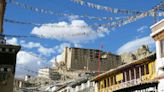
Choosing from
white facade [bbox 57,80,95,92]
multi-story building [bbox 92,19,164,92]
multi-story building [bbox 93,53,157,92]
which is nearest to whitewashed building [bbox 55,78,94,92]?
white facade [bbox 57,80,95,92]

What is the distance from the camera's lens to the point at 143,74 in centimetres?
3756

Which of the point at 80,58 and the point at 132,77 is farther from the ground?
the point at 80,58

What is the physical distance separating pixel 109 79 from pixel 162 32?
13.8 m

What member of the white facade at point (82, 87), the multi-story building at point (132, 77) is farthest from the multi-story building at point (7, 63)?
the white facade at point (82, 87)

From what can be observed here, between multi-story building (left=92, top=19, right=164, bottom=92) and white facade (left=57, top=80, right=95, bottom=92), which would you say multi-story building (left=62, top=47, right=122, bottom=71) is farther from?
multi-story building (left=92, top=19, right=164, bottom=92)

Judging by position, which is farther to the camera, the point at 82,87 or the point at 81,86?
the point at 81,86

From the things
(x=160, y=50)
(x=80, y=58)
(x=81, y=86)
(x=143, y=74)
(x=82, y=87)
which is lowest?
(x=82, y=87)

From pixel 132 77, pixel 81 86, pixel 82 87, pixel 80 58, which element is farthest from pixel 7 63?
pixel 80 58

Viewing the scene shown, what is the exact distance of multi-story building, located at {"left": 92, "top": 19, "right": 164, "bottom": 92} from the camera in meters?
33.9

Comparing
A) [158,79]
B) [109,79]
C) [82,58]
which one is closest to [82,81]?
[109,79]

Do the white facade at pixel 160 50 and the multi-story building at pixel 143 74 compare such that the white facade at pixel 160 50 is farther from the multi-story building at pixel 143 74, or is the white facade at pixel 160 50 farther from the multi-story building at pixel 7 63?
the multi-story building at pixel 7 63

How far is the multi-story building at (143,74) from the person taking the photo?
111 ft

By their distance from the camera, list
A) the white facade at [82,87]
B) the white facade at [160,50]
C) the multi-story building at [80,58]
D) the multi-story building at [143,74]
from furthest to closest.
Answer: the multi-story building at [80,58] < the white facade at [82,87] < the multi-story building at [143,74] < the white facade at [160,50]

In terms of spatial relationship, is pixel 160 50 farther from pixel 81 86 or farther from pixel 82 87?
pixel 81 86
